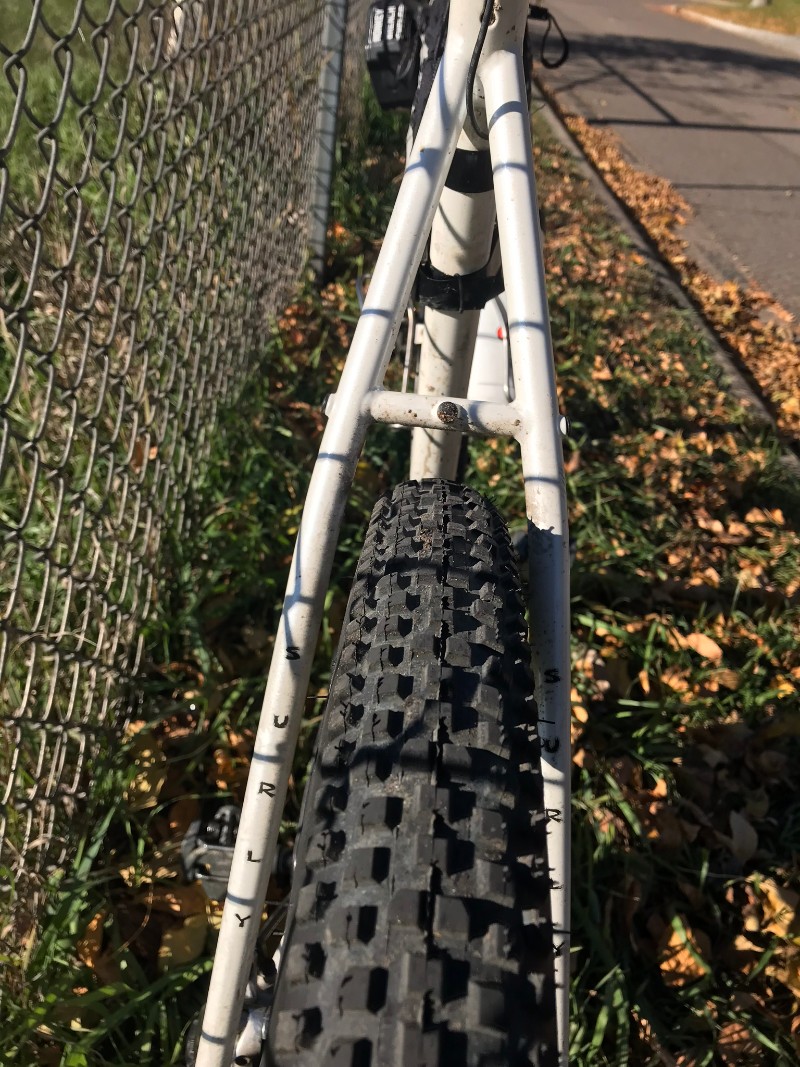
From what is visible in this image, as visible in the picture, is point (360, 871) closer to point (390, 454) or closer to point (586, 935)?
point (586, 935)

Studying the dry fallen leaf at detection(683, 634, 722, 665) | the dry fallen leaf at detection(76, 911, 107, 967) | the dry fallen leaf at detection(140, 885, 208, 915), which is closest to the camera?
the dry fallen leaf at detection(76, 911, 107, 967)

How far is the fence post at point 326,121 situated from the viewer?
3.25 meters

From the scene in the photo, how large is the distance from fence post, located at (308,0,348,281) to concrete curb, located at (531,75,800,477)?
2.91 ft

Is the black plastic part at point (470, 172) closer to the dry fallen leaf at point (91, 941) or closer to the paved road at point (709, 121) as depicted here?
the dry fallen leaf at point (91, 941)

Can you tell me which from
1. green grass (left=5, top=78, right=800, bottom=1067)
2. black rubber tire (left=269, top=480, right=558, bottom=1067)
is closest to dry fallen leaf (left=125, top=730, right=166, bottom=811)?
green grass (left=5, top=78, right=800, bottom=1067)

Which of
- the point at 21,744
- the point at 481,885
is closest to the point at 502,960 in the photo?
the point at 481,885

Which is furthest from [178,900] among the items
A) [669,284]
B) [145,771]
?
[669,284]

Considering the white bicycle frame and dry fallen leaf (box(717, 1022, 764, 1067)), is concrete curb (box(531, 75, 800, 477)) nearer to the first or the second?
→ dry fallen leaf (box(717, 1022, 764, 1067))

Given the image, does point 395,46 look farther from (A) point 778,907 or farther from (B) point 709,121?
(B) point 709,121

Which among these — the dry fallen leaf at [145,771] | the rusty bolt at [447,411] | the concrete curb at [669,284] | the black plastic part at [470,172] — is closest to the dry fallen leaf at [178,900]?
the dry fallen leaf at [145,771]

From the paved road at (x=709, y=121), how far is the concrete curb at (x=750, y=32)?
39.0 inches

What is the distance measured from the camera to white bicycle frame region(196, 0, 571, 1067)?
0.97 metres

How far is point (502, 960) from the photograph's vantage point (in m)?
0.69

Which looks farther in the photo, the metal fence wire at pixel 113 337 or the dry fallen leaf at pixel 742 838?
the dry fallen leaf at pixel 742 838
